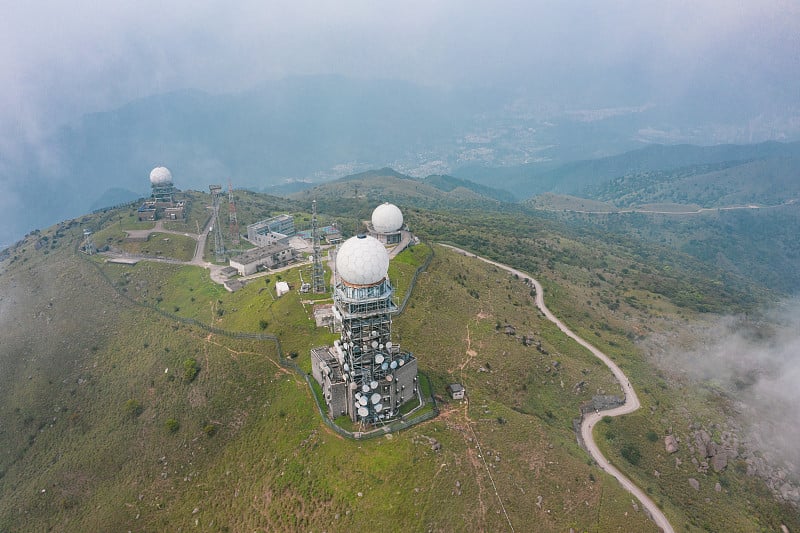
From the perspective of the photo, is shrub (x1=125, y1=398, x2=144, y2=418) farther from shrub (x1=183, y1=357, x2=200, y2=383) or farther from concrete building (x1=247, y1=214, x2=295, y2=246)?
concrete building (x1=247, y1=214, x2=295, y2=246)

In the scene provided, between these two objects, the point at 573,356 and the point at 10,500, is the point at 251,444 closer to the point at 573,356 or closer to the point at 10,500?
the point at 10,500

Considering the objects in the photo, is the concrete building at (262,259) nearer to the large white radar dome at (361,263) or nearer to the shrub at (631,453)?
the large white radar dome at (361,263)

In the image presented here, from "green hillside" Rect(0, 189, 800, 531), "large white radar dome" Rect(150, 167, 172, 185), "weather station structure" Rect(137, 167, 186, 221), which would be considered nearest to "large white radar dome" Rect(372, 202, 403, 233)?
"green hillside" Rect(0, 189, 800, 531)

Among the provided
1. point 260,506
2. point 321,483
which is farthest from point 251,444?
point 321,483

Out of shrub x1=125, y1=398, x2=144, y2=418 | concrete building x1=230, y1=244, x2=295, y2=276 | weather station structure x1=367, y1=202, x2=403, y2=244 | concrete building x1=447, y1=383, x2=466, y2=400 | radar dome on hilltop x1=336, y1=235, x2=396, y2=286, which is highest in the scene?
radar dome on hilltop x1=336, y1=235, x2=396, y2=286

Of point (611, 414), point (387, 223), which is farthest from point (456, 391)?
point (387, 223)

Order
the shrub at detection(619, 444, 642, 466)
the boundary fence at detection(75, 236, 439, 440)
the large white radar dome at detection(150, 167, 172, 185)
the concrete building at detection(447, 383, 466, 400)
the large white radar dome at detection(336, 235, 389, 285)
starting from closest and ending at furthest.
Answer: the large white radar dome at detection(336, 235, 389, 285)
the boundary fence at detection(75, 236, 439, 440)
the concrete building at detection(447, 383, 466, 400)
the shrub at detection(619, 444, 642, 466)
the large white radar dome at detection(150, 167, 172, 185)
